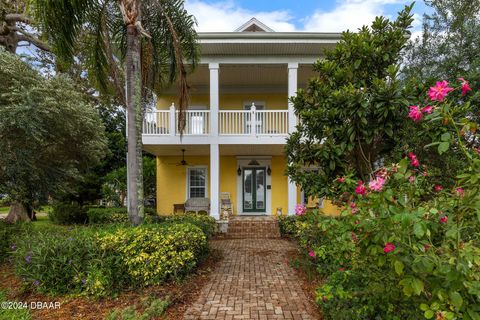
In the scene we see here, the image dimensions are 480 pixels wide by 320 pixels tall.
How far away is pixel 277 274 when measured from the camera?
225 inches

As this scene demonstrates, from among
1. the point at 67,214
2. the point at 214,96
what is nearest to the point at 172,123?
the point at 214,96

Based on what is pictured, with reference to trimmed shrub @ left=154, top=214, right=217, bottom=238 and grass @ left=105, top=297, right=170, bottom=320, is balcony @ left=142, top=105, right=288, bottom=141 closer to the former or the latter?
trimmed shrub @ left=154, top=214, right=217, bottom=238

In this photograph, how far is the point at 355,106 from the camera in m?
4.66

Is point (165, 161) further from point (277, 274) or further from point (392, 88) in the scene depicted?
point (392, 88)

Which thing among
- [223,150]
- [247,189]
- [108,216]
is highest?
[223,150]

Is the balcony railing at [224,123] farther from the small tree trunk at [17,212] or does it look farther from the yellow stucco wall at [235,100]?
the small tree trunk at [17,212]

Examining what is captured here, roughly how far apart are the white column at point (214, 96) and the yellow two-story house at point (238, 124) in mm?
37

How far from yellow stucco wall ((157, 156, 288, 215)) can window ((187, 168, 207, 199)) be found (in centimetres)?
21

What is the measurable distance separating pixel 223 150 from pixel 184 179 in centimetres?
264

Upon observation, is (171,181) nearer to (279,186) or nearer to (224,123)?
(224,123)

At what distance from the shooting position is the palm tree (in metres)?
6.04

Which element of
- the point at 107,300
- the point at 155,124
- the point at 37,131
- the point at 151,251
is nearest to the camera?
the point at 107,300

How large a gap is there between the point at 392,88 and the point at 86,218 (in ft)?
44.4

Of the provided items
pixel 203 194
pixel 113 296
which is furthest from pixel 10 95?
pixel 203 194
